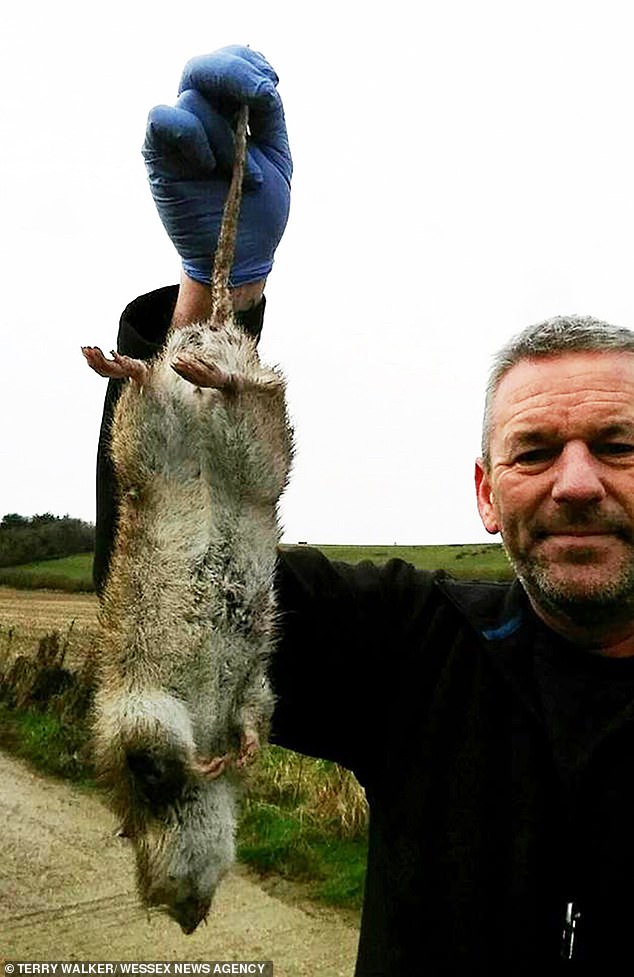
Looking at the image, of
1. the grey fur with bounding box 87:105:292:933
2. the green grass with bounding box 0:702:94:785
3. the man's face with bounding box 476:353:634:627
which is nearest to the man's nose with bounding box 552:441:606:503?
the man's face with bounding box 476:353:634:627

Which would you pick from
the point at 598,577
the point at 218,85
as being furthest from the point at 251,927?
the point at 218,85

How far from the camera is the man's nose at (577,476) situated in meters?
2.47

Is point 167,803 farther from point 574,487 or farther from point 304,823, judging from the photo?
point 304,823

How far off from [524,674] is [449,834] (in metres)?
0.49

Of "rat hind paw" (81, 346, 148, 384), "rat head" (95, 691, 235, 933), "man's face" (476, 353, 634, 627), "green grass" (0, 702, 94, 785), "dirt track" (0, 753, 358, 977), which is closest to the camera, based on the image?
"rat head" (95, 691, 235, 933)

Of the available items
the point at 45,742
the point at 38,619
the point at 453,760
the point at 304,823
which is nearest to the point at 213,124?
the point at 453,760

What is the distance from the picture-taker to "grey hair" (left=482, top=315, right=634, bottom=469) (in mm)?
2768

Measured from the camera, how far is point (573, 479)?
2482 millimetres

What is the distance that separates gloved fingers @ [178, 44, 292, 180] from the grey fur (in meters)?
0.62

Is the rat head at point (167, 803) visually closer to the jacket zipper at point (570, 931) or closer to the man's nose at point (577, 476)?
the jacket zipper at point (570, 931)

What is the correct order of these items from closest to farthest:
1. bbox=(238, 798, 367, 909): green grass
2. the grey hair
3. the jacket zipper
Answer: the jacket zipper → the grey hair → bbox=(238, 798, 367, 909): green grass

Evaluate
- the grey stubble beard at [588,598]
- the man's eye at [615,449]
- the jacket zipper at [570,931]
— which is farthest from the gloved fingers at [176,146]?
the jacket zipper at [570,931]

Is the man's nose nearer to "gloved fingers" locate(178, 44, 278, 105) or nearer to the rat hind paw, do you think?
the rat hind paw

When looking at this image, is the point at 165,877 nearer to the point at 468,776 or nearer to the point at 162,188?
the point at 468,776
